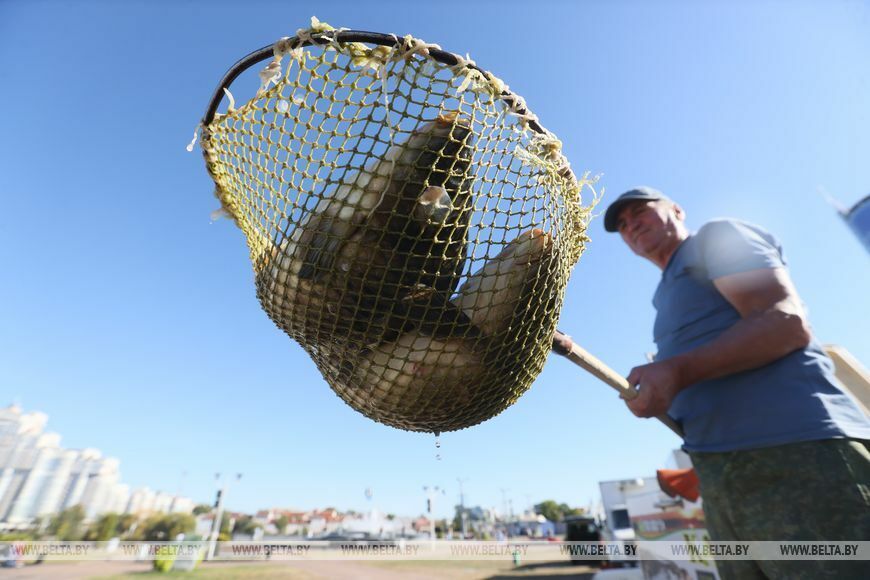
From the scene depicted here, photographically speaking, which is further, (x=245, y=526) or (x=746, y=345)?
(x=245, y=526)

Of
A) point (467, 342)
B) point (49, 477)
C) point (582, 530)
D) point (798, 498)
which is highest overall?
point (49, 477)

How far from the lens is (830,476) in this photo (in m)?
1.50

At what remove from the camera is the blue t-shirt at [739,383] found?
63.7 inches

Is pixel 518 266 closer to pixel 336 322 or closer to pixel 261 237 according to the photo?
pixel 336 322

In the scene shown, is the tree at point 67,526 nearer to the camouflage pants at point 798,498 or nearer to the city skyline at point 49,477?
the city skyline at point 49,477

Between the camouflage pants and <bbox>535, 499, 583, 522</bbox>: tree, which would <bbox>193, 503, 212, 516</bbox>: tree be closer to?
<bbox>535, 499, 583, 522</bbox>: tree

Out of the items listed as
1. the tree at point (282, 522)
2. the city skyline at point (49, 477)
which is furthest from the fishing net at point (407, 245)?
the tree at point (282, 522)

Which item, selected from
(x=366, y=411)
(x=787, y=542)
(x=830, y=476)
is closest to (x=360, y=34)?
(x=366, y=411)

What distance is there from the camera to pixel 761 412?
5.63ft

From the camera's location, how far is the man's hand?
1.62 m

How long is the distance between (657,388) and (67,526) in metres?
59.5

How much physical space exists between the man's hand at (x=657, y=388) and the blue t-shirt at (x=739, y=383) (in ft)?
1.28

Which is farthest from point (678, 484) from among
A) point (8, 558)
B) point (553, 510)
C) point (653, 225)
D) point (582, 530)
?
point (553, 510)

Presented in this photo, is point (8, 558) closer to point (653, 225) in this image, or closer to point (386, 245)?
point (386, 245)
